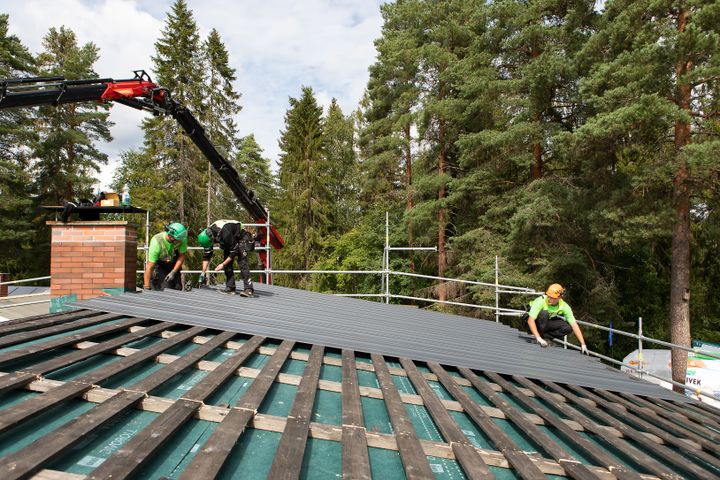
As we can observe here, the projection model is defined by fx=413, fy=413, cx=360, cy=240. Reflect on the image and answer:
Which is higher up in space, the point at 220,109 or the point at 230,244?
the point at 220,109

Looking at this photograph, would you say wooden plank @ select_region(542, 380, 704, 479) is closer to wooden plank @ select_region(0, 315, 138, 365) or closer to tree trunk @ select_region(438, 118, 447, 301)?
wooden plank @ select_region(0, 315, 138, 365)

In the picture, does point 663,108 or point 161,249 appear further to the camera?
point 663,108

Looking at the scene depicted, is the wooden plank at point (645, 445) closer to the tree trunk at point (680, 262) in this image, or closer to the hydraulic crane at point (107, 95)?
the hydraulic crane at point (107, 95)

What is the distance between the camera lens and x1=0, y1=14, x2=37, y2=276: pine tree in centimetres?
1869

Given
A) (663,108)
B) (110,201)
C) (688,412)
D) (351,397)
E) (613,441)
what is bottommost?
(688,412)

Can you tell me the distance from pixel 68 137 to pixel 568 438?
25720 mm

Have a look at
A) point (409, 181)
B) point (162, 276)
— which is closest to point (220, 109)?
point (409, 181)

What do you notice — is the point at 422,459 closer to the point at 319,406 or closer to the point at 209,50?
the point at 319,406

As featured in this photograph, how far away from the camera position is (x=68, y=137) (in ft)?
69.8

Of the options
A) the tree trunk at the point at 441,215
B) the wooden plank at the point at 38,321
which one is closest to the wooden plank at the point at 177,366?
the wooden plank at the point at 38,321

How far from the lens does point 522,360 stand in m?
4.35

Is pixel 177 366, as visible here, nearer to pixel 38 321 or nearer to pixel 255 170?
pixel 38 321

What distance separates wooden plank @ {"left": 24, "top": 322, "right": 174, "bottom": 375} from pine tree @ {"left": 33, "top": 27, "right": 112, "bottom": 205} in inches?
888

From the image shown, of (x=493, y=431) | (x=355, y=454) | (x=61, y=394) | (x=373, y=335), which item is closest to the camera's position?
(x=355, y=454)
